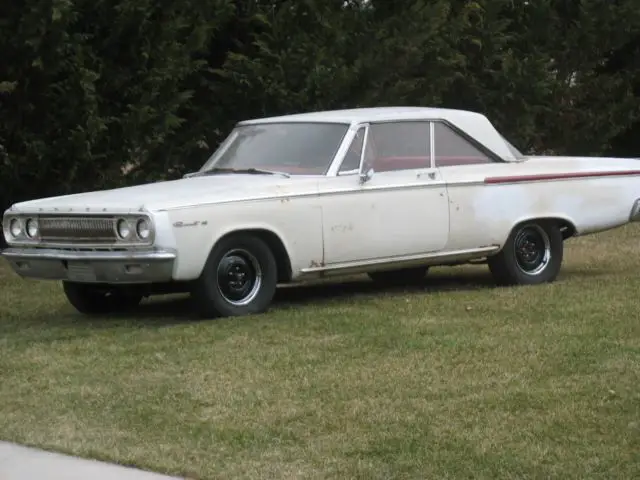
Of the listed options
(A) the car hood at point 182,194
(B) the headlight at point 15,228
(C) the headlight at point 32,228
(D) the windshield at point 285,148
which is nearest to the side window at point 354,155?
(D) the windshield at point 285,148

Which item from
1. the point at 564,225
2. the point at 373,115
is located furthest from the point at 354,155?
the point at 564,225

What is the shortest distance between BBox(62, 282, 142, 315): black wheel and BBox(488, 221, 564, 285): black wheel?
311 cm

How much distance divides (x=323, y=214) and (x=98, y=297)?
77.9 inches

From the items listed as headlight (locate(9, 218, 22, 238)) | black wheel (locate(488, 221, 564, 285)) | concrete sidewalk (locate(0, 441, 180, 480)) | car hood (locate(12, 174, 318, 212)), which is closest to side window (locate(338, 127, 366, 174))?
car hood (locate(12, 174, 318, 212))

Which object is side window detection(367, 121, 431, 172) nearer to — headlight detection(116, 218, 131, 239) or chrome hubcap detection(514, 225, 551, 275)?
chrome hubcap detection(514, 225, 551, 275)

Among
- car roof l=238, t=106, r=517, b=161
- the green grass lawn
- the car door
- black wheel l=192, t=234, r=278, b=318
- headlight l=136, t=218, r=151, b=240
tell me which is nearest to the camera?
the green grass lawn

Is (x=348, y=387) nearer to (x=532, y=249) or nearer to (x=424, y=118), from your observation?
(x=424, y=118)

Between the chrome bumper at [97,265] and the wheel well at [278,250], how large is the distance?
84cm

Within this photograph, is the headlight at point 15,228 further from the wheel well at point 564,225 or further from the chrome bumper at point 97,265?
the wheel well at point 564,225

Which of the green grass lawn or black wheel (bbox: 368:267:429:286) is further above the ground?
the green grass lawn

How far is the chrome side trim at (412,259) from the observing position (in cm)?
1009

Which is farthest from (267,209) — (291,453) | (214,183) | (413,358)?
(291,453)

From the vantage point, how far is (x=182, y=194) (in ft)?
30.9

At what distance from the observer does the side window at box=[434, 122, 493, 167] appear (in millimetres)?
10953
